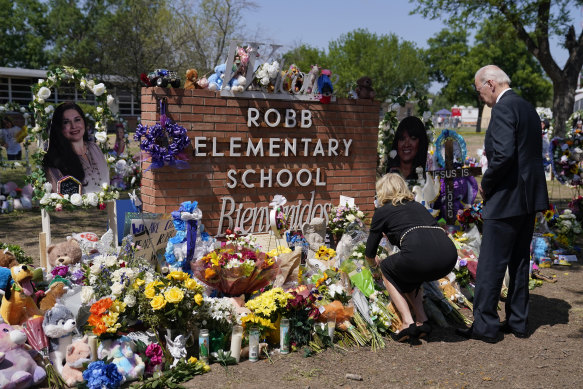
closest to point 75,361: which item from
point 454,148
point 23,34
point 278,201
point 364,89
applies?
point 278,201

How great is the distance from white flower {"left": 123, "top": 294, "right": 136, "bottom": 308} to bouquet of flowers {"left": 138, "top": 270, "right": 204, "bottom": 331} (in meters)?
0.04

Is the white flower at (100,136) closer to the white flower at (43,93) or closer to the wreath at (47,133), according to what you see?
the wreath at (47,133)

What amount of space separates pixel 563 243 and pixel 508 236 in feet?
12.5

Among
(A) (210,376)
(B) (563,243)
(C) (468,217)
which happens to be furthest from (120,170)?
(B) (563,243)

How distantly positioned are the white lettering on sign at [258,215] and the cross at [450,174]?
1.41 meters

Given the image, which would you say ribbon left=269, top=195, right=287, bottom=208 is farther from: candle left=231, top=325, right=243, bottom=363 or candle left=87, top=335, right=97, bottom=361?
candle left=87, top=335, right=97, bottom=361

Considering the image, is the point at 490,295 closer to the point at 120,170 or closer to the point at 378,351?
the point at 378,351

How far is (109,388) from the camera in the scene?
11.3ft

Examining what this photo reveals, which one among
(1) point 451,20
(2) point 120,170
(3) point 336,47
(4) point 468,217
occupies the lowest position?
(4) point 468,217

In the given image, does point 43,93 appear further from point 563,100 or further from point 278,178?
point 563,100

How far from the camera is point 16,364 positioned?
347 cm

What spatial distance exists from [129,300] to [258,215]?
2.56 meters

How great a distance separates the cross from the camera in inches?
254

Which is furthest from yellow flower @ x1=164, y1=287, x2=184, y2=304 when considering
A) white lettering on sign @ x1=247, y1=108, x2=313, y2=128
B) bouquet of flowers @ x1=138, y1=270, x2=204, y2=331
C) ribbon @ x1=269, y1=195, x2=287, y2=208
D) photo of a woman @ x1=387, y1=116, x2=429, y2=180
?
photo of a woman @ x1=387, y1=116, x2=429, y2=180
